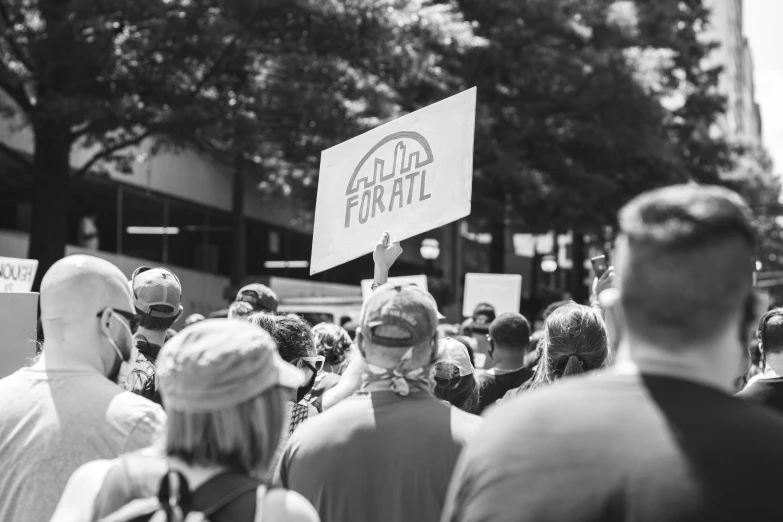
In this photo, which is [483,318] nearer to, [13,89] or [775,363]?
[775,363]

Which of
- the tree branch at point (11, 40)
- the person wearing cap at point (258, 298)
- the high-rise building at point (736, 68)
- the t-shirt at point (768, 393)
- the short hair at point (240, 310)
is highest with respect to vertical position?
the high-rise building at point (736, 68)

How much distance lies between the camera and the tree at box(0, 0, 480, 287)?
13984mm

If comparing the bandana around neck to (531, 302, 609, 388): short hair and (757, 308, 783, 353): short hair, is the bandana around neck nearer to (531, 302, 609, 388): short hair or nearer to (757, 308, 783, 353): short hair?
(531, 302, 609, 388): short hair

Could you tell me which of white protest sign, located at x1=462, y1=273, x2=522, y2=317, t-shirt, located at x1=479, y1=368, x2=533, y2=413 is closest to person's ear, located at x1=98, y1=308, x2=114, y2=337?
t-shirt, located at x1=479, y1=368, x2=533, y2=413

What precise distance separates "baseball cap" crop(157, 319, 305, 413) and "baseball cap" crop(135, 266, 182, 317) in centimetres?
271

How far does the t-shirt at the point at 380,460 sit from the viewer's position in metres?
3.08

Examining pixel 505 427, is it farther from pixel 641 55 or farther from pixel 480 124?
pixel 641 55

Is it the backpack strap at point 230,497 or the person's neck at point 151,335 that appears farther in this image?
the person's neck at point 151,335

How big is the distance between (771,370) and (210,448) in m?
4.31

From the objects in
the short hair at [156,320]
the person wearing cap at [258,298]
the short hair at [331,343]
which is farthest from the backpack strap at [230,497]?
the person wearing cap at [258,298]

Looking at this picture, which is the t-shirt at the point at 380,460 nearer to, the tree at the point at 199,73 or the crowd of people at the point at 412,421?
the crowd of people at the point at 412,421

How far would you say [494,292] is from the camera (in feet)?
47.9

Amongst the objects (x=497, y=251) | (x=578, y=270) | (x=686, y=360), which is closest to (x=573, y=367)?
(x=686, y=360)

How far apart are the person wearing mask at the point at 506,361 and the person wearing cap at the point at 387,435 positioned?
3.04m
